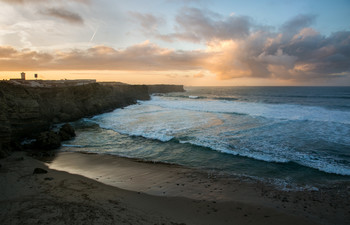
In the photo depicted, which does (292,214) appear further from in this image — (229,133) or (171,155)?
(229,133)

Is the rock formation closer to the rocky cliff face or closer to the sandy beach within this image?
the rocky cliff face

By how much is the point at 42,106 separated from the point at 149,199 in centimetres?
1616

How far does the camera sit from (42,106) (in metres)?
17.8

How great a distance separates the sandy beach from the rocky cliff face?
211 inches

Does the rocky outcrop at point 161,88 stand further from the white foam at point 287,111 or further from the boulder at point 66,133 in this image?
the boulder at point 66,133

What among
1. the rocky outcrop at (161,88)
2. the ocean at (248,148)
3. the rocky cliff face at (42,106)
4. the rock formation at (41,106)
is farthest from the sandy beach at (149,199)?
the rocky outcrop at (161,88)

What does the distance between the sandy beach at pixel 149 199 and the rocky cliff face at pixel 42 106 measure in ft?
17.5

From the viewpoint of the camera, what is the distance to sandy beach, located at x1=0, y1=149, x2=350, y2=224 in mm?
5543

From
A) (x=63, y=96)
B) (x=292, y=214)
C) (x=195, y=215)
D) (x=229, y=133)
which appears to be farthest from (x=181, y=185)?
(x=63, y=96)

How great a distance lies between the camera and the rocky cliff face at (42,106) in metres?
13.2

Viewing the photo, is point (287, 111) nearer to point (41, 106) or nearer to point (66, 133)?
point (66, 133)

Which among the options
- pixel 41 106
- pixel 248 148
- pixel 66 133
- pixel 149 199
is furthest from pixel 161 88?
pixel 149 199

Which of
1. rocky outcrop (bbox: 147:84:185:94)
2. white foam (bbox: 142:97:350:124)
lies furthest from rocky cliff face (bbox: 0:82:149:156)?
rocky outcrop (bbox: 147:84:185:94)

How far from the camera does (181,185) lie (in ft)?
26.2
